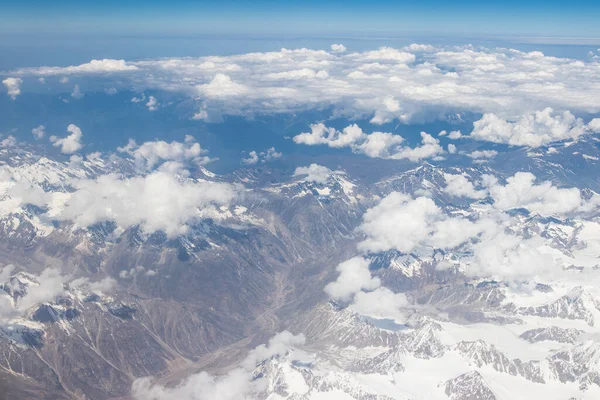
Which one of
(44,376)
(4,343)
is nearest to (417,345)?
(44,376)

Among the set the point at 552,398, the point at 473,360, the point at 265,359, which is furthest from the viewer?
the point at 265,359

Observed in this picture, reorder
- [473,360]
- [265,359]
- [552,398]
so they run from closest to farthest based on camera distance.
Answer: [552,398] < [473,360] < [265,359]

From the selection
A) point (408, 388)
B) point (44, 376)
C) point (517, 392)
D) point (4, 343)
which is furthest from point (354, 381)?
point (4, 343)

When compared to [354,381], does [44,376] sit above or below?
below

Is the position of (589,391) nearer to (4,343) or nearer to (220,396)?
(220,396)

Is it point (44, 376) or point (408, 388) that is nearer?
point (408, 388)

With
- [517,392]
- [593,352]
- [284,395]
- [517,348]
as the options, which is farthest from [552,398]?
[284,395]

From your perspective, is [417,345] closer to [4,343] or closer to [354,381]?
[354,381]

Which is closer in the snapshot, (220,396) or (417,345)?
(220,396)

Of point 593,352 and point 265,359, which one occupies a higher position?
point 593,352
